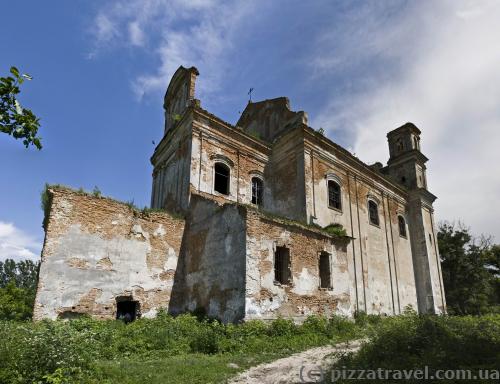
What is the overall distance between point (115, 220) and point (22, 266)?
48.5 m

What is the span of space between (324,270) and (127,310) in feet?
23.7

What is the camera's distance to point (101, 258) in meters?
13.2

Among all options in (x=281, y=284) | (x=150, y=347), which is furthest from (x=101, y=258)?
(x=281, y=284)

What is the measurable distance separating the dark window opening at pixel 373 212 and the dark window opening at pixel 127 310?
44.1ft

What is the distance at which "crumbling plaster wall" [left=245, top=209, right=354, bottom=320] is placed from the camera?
12.0 meters

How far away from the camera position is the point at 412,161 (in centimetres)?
2548

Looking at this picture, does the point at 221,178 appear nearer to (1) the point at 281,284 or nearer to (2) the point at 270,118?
(2) the point at 270,118

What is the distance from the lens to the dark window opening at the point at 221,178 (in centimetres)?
1759

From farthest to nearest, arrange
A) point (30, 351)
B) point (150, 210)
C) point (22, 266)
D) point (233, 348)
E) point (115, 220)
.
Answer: point (22, 266)
point (150, 210)
point (115, 220)
point (233, 348)
point (30, 351)

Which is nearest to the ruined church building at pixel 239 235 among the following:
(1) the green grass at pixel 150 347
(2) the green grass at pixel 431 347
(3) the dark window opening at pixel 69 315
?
(3) the dark window opening at pixel 69 315

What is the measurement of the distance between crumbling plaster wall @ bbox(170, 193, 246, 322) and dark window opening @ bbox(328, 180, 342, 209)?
7.10 meters

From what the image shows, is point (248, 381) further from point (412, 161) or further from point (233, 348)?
point (412, 161)

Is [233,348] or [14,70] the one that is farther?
[233,348]

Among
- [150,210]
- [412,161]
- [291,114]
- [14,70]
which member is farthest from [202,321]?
[412,161]
